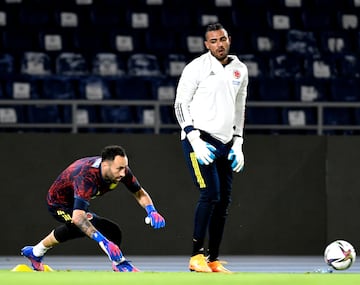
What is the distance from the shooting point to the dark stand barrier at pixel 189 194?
13.7 metres

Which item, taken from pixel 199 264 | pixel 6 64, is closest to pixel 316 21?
pixel 6 64

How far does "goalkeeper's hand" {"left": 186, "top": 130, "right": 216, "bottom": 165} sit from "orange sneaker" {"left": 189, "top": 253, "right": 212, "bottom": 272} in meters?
0.80

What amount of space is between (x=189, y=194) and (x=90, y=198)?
14.7ft

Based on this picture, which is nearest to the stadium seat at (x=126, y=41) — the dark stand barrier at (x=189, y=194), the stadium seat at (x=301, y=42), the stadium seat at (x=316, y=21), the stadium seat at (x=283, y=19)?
the stadium seat at (x=283, y=19)

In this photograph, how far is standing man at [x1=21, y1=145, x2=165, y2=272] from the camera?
9055mm

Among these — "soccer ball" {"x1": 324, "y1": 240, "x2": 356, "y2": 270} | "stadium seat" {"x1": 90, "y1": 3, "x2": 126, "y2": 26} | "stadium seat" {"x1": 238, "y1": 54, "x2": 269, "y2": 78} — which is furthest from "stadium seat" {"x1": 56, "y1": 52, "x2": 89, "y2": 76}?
"soccer ball" {"x1": 324, "y1": 240, "x2": 356, "y2": 270}

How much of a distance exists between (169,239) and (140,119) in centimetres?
266

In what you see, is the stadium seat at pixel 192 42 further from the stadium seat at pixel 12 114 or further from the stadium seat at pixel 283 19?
the stadium seat at pixel 12 114

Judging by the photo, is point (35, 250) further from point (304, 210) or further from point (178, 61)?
point (178, 61)

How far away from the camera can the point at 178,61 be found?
54.6 feet

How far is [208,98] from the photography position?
31.8 feet

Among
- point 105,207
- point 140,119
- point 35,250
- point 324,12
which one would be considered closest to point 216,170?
point 35,250

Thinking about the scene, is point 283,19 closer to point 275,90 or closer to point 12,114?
point 275,90

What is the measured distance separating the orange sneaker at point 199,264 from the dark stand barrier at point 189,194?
4.22m
